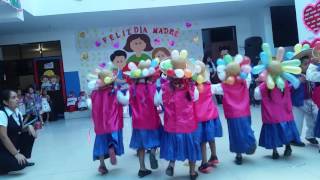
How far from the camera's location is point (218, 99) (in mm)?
9422

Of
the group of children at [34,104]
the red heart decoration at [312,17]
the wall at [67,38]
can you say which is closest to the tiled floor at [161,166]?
the red heart decoration at [312,17]

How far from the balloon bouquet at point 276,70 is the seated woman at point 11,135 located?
2.78 metres

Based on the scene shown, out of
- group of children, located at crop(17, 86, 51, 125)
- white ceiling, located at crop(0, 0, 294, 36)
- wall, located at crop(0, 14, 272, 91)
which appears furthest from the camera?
wall, located at crop(0, 14, 272, 91)

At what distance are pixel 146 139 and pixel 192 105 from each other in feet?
2.08

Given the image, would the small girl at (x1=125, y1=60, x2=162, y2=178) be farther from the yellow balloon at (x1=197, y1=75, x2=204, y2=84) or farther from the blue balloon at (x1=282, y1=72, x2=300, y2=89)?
the blue balloon at (x1=282, y1=72, x2=300, y2=89)

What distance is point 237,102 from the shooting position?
3812mm

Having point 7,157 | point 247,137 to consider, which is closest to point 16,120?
point 7,157

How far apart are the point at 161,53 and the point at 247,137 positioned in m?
6.89

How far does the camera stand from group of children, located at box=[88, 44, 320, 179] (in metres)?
3.50

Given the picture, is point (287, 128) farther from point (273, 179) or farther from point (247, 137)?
point (273, 179)

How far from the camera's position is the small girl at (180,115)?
340cm

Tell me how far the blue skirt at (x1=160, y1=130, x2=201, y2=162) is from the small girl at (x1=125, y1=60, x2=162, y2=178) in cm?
32

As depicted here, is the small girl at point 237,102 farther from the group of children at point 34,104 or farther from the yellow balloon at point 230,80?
the group of children at point 34,104

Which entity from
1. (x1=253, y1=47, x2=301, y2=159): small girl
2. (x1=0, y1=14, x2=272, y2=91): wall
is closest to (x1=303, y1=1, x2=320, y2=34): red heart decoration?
(x1=0, y1=14, x2=272, y2=91): wall
